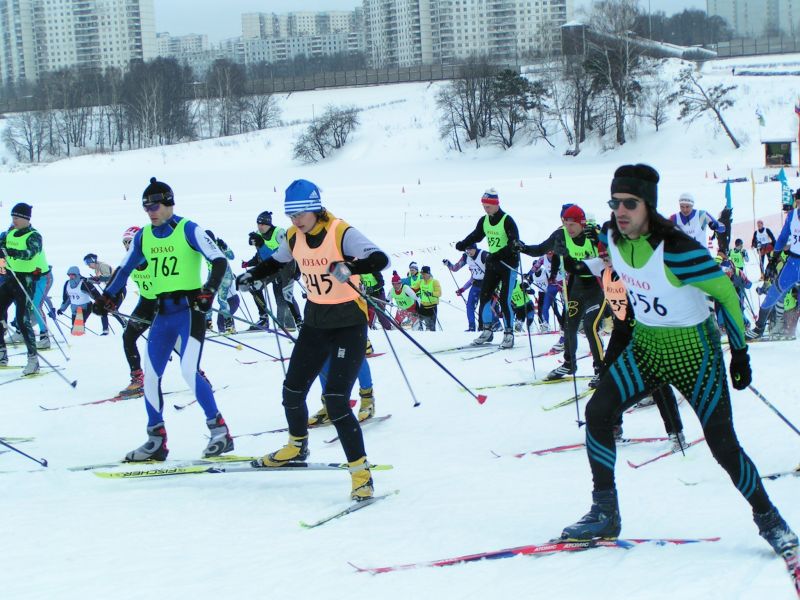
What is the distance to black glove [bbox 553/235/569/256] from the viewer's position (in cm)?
728

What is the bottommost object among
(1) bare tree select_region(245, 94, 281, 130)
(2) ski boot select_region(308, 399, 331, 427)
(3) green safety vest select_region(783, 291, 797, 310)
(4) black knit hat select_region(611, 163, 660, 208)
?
(2) ski boot select_region(308, 399, 331, 427)

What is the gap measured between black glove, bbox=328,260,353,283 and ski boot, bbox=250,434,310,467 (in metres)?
A: 1.04

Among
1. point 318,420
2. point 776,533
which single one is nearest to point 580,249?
point 318,420

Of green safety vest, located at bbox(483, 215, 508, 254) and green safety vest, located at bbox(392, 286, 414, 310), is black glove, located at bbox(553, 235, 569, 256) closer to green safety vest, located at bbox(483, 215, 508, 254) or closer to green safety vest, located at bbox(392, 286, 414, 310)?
green safety vest, located at bbox(483, 215, 508, 254)

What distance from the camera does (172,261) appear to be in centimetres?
595

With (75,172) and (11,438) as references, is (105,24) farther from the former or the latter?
(11,438)

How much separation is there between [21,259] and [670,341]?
301 inches

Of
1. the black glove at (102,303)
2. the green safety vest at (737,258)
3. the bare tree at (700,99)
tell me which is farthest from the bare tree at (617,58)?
the black glove at (102,303)

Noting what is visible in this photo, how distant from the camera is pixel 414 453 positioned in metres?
6.14

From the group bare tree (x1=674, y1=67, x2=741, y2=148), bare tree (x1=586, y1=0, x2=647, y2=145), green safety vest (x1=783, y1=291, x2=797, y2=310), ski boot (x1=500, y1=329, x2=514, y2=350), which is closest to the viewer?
green safety vest (x1=783, y1=291, x2=797, y2=310)

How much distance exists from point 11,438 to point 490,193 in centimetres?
490

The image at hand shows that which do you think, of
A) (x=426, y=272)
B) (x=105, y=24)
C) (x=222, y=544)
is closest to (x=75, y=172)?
(x=426, y=272)

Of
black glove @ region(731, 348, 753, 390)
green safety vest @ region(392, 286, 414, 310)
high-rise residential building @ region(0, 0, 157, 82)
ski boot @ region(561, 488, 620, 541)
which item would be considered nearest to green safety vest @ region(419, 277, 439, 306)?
green safety vest @ region(392, 286, 414, 310)

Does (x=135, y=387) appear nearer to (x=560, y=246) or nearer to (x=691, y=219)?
(x=560, y=246)
